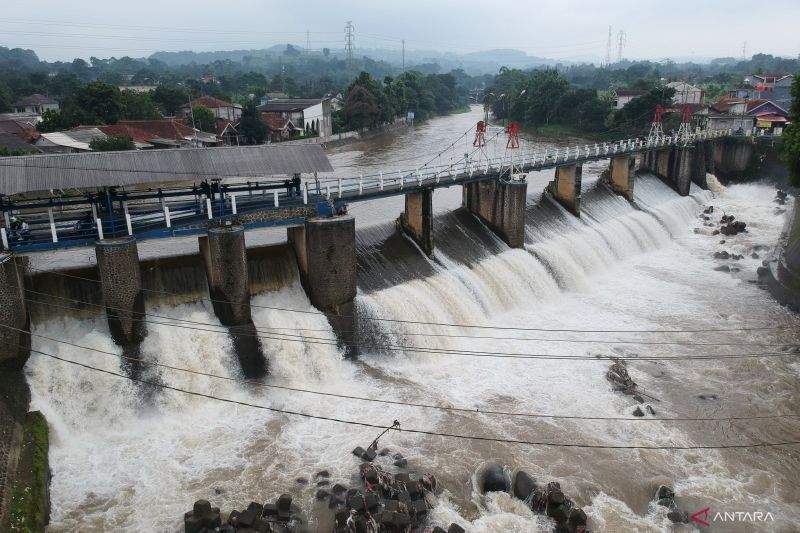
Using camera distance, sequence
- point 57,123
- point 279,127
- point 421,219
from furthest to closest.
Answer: point 279,127 → point 57,123 → point 421,219

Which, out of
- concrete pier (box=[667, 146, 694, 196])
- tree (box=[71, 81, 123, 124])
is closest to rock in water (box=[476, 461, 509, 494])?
concrete pier (box=[667, 146, 694, 196])

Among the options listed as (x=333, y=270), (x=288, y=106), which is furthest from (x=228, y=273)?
(x=288, y=106)

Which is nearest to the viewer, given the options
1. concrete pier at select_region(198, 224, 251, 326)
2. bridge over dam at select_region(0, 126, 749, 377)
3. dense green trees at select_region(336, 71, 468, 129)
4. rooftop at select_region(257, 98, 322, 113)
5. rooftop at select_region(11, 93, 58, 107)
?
bridge over dam at select_region(0, 126, 749, 377)

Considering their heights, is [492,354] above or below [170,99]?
below

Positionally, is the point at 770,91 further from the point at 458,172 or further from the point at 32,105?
the point at 32,105

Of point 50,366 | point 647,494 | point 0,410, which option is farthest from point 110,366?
point 647,494

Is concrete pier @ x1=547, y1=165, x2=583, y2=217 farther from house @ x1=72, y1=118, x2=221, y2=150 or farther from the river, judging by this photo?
house @ x1=72, y1=118, x2=221, y2=150
